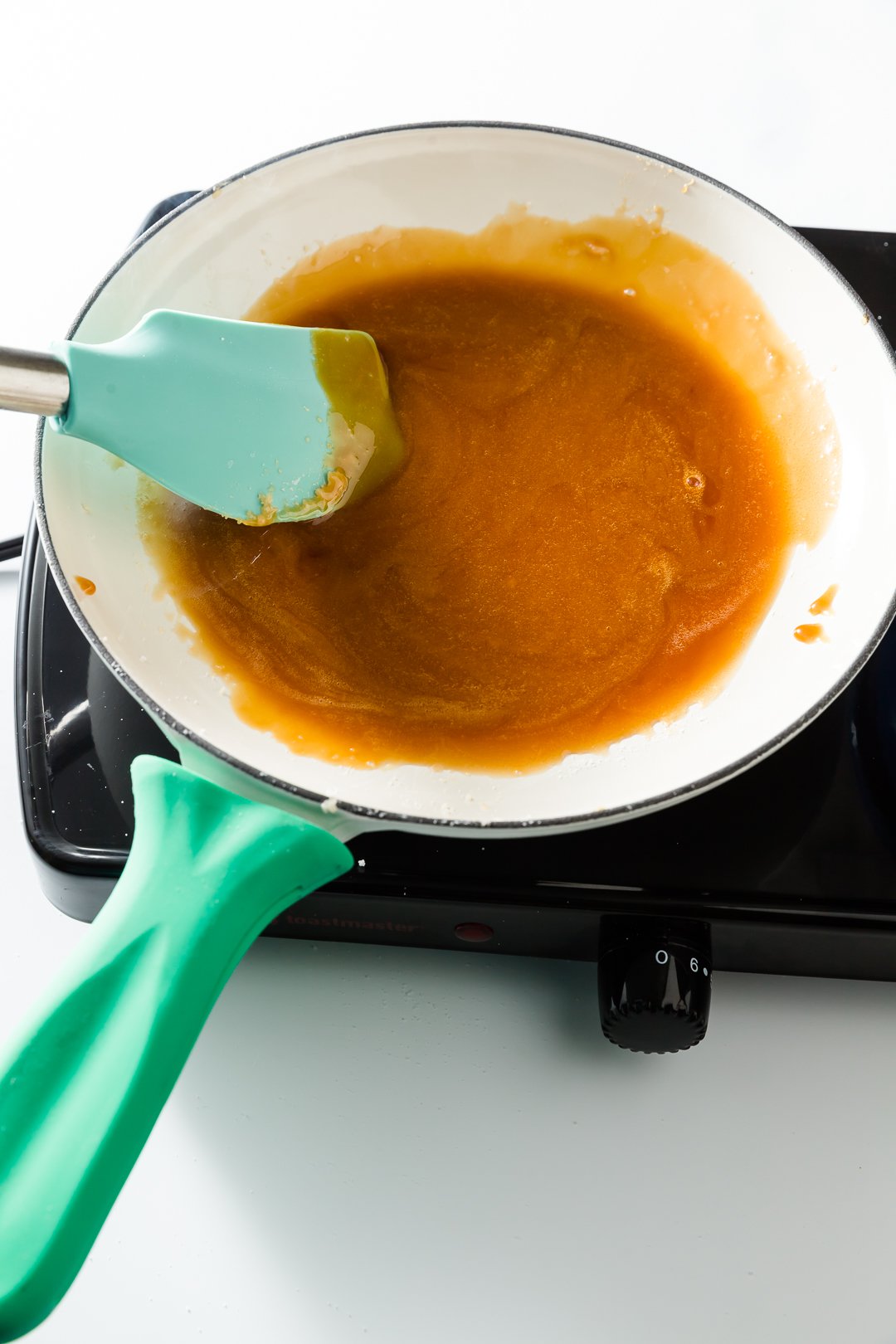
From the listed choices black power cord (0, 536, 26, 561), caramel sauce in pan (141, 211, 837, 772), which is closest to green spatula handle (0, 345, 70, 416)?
caramel sauce in pan (141, 211, 837, 772)

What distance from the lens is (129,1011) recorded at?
1.75 feet

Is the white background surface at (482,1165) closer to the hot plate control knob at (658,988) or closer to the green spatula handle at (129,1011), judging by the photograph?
the hot plate control knob at (658,988)

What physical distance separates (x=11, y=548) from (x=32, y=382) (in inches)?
14.9

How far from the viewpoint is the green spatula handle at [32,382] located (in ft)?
2.11

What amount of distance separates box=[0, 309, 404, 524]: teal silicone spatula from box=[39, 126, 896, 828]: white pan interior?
60 millimetres

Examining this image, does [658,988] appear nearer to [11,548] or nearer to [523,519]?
[523,519]

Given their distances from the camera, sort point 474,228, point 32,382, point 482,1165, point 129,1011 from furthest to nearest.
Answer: point 474,228
point 482,1165
point 32,382
point 129,1011

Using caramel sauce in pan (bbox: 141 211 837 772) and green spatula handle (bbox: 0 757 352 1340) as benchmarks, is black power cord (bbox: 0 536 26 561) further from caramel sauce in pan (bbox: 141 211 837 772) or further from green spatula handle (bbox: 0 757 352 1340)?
green spatula handle (bbox: 0 757 352 1340)

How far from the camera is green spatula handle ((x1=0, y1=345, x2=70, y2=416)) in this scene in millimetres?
644

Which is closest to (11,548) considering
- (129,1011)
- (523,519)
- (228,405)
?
(228,405)

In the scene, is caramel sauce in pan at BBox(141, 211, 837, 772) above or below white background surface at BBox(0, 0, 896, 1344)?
above

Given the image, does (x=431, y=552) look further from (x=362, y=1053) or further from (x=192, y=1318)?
(x=192, y=1318)

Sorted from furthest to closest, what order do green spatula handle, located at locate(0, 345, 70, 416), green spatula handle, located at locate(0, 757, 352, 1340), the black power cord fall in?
1. the black power cord
2. green spatula handle, located at locate(0, 345, 70, 416)
3. green spatula handle, located at locate(0, 757, 352, 1340)

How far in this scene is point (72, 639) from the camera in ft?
2.67
